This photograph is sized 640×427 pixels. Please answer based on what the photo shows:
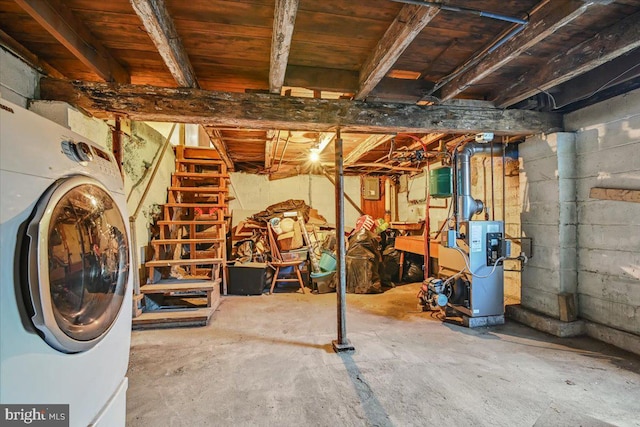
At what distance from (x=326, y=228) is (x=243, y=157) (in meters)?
2.10

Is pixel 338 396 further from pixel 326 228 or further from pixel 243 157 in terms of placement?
pixel 243 157

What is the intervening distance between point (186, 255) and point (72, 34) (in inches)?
134

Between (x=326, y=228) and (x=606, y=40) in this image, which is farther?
(x=326, y=228)

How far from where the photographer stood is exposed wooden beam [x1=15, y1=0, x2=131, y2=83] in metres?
1.49

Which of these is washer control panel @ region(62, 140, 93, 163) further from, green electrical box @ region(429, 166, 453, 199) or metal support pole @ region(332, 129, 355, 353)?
green electrical box @ region(429, 166, 453, 199)

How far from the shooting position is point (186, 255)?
4.59m

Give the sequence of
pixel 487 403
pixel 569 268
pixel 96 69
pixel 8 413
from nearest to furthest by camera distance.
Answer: pixel 8 413
pixel 487 403
pixel 96 69
pixel 569 268

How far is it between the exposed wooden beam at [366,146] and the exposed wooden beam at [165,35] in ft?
7.76

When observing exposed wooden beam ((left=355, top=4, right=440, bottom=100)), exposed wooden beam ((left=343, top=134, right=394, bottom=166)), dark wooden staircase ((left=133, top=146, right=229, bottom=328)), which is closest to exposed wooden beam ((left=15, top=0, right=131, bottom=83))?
exposed wooden beam ((left=355, top=4, right=440, bottom=100))

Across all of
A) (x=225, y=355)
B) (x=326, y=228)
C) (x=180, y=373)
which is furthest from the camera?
(x=326, y=228)

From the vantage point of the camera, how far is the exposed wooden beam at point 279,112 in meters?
2.24

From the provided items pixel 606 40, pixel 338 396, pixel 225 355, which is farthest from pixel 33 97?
pixel 606 40

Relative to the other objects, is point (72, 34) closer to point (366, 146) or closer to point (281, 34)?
point (281, 34)

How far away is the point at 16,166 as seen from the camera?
0.77 m
